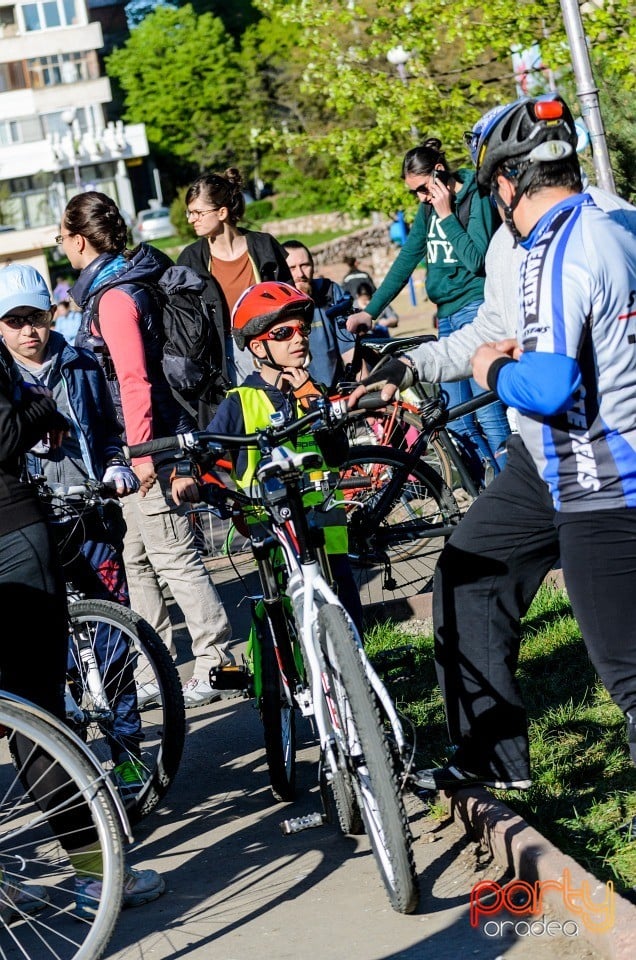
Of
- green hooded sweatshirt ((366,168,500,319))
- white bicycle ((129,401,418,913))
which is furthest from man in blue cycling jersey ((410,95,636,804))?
green hooded sweatshirt ((366,168,500,319))

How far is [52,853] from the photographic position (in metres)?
4.16

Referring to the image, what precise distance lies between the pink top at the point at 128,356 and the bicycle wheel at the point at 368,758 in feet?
8.14

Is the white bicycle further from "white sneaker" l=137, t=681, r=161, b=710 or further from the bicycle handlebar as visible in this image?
"white sneaker" l=137, t=681, r=161, b=710

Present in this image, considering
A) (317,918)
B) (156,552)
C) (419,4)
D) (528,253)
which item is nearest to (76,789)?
(317,918)

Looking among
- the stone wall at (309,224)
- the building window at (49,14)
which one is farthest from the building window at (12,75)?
the stone wall at (309,224)

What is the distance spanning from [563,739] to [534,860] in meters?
1.19

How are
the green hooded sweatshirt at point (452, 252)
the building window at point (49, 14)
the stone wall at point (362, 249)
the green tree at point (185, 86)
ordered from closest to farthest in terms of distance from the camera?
the green hooded sweatshirt at point (452, 252) → the stone wall at point (362, 249) → the green tree at point (185, 86) → the building window at point (49, 14)

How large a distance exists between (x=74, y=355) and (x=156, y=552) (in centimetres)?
143

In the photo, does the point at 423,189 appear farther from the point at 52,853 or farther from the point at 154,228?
the point at 154,228

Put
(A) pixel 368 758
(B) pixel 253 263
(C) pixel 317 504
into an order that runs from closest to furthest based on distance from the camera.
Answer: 1. (A) pixel 368 758
2. (C) pixel 317 504
3. (B) pixel 253 263

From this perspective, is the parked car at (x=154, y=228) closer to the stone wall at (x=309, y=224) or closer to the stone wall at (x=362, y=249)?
the stone wall at (x=309, y=224)

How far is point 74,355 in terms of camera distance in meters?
5.39

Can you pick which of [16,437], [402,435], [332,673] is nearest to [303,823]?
[332,673]

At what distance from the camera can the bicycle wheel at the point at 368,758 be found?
378 cm
